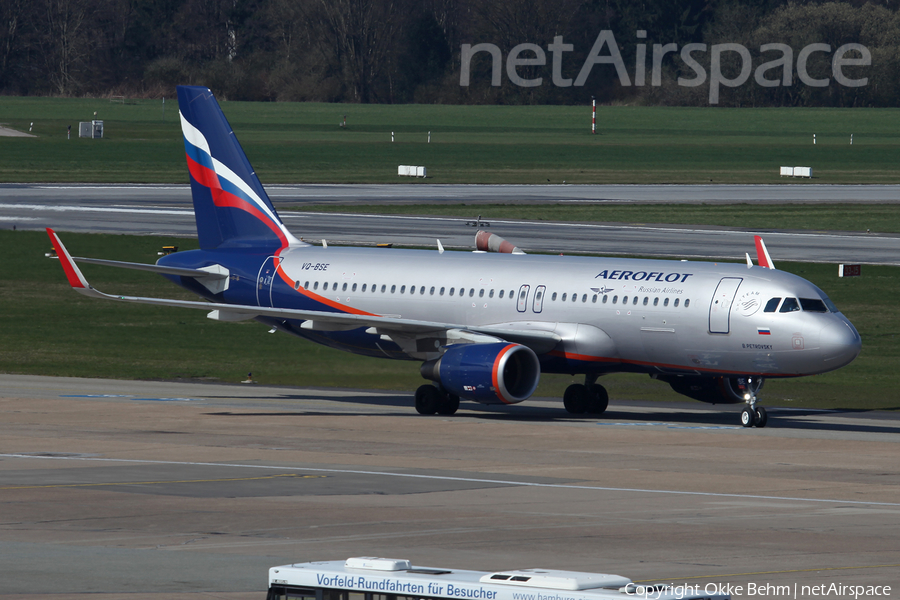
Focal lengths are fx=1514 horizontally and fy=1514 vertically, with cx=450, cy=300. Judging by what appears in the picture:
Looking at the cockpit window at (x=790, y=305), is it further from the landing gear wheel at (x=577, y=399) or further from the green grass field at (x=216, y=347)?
the green grass field at (x=216, y=347)

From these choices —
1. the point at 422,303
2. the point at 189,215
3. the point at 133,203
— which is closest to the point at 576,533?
the point at 422,303

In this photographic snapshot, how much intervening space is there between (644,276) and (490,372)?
16.2ft

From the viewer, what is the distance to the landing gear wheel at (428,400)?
4066 centimetres

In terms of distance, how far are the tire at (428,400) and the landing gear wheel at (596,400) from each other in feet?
13.6

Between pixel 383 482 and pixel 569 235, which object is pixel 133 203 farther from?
pixel 383 482

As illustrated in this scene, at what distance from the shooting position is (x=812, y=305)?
37.2 meters

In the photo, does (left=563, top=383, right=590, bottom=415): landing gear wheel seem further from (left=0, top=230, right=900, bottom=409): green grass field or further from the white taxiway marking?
the white taxiway marking

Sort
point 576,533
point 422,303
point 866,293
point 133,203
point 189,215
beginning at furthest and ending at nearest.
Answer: point 133,203 < point 189,215 < point 866,293 < point 422,303 < point 576,533


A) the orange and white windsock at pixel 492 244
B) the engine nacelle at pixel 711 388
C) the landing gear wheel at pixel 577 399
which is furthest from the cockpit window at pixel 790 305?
the orange and white windsock at pixel 492 244

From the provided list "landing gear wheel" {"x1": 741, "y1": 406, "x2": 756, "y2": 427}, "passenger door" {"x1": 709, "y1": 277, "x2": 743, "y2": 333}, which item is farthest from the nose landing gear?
"passenger door" {"x1": 709, "y1": 277, "x2": 743, "y2": 333}

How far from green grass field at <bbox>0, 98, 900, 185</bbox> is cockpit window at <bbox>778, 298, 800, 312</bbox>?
78933 mm

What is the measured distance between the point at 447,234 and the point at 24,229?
21334 millimetres

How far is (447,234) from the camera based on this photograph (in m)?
77.6

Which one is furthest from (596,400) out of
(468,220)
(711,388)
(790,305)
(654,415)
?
(468,220)
